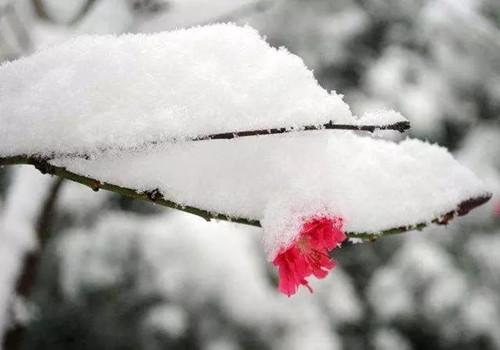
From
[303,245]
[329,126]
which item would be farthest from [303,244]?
[329,126]

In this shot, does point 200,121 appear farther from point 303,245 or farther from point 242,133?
point 303,245

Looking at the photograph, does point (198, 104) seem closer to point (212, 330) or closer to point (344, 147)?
point (344, 147)

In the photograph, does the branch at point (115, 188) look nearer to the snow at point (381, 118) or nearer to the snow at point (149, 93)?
the snow at point (149, 93)

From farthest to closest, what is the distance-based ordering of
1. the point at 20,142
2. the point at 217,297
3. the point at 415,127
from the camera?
the point at 415,127 → the point at 217,297 → the point at 20,142

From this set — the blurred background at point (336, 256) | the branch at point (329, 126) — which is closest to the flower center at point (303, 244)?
the branch at point (329, 126)

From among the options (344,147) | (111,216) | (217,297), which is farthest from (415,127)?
(344,147)

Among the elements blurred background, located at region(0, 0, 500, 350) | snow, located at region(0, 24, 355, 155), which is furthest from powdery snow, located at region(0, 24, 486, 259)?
blurred background, located at region(0, 0, 500, 350)

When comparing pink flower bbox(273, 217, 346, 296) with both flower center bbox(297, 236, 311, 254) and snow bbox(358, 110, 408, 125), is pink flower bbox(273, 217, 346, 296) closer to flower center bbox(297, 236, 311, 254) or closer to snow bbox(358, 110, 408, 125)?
flower center bbox(297, 236, 311, 254)
